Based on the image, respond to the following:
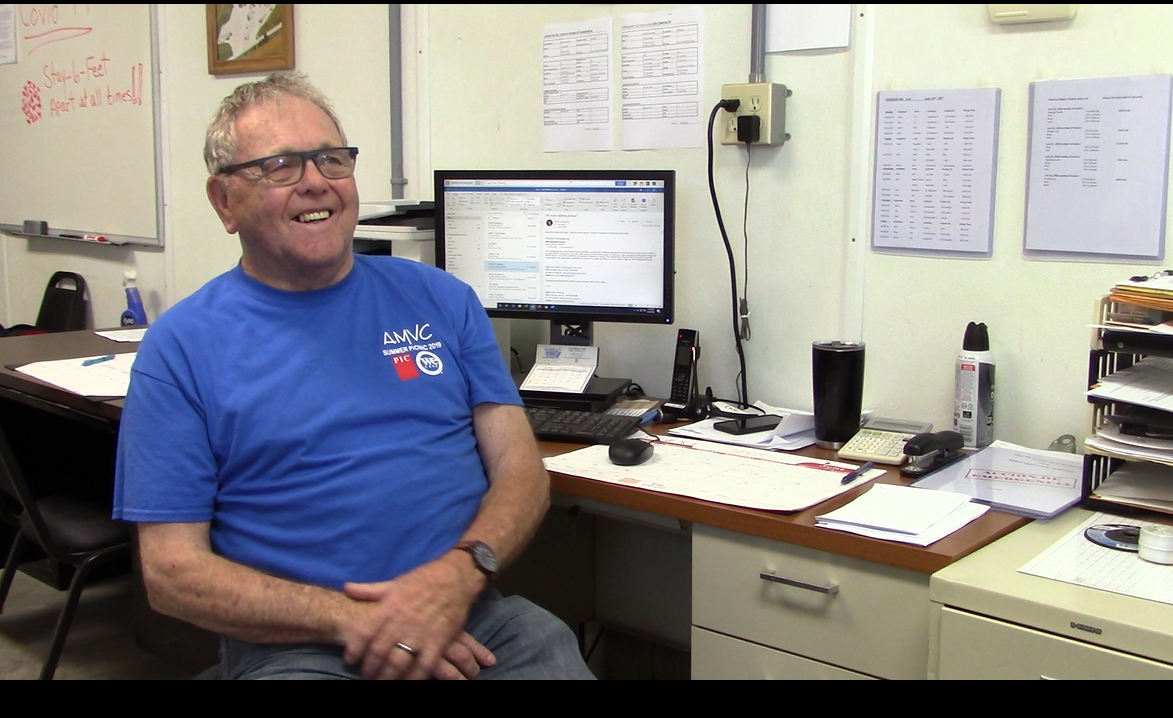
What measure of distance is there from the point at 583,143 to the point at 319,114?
0.89 metres

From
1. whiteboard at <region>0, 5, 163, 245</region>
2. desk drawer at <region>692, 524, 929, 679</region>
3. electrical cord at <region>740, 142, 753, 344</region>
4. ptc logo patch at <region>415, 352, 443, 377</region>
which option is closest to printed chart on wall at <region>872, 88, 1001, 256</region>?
electrical cord at <region>740, 142, 753, 344</region>

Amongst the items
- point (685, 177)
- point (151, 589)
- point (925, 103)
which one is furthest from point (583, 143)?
point (151, 589)

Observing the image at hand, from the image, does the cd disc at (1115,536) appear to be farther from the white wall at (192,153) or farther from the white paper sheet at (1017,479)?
the white wall at (192,153)

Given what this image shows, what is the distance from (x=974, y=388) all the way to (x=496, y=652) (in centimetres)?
92

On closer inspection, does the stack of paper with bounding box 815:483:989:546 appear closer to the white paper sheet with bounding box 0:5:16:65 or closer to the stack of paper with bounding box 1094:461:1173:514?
the stack of paper with bounding box 1094:461:1173:514

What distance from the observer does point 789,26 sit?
6.52 ft

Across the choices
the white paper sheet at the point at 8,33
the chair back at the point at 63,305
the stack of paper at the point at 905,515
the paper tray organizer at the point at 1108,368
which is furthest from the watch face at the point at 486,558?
the white paper sheet at the point at 8,33

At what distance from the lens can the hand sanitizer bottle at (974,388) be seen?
1.76 metres

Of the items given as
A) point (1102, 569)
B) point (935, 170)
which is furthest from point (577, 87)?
point (1102, 569)

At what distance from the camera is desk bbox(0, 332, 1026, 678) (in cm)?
132

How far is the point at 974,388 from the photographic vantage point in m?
1.76

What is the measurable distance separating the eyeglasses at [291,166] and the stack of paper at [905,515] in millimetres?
871

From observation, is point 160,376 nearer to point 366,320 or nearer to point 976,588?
point 366,320

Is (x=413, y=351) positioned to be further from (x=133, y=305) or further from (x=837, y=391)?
(x=133, y=305)
